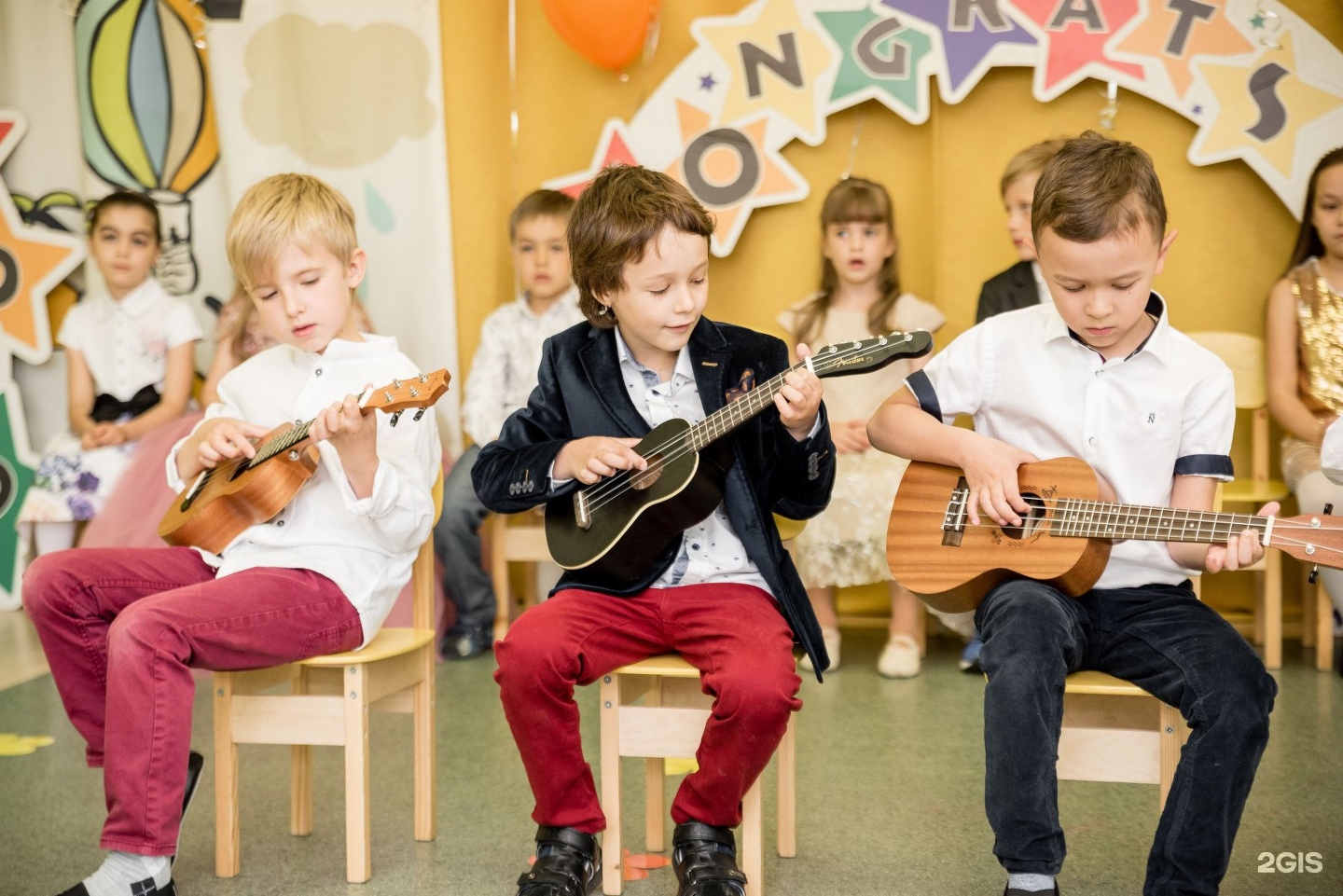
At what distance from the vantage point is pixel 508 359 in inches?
161

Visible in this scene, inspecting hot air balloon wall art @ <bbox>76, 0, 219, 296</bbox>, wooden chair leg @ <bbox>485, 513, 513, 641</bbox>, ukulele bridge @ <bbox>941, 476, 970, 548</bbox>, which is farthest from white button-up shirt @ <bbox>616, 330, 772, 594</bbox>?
hot air balloon wall art @ <bbox>76, 0, 219, 296</bbox>

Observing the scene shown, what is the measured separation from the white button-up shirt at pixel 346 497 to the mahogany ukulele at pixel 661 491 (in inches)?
12.9

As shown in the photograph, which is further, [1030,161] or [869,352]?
[1030,161]

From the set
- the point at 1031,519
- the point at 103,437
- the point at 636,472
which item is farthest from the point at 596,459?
the point at 103,437

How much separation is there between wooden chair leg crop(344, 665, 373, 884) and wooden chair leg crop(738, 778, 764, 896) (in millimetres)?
675

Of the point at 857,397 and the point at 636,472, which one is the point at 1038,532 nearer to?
the point at 636,472

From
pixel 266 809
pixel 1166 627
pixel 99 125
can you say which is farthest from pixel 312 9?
pixel 1166 627

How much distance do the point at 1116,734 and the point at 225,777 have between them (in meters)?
1.52

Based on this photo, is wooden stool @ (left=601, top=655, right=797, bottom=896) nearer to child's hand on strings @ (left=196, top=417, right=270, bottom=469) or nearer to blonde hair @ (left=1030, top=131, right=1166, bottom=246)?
child's hand on strings @ (left=196, top=417, right=270, bottom=469)

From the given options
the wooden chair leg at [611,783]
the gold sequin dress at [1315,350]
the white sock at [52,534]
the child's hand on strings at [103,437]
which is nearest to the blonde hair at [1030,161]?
the gold sequin dress at [1315,350]

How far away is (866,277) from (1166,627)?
2149 mm

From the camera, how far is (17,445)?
4469 mm

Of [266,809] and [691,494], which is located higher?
[691,494]

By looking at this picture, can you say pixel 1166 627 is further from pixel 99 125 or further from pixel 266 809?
pixel 99 125
